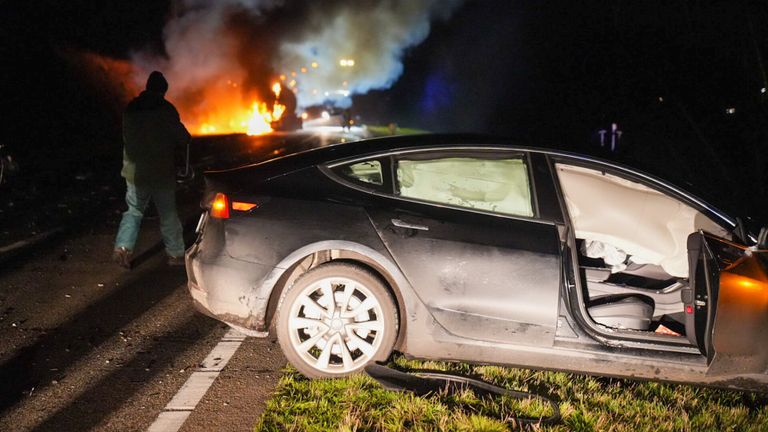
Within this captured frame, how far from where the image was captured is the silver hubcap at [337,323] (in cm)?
335

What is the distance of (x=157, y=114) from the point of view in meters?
5.30

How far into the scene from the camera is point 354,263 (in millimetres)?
3391

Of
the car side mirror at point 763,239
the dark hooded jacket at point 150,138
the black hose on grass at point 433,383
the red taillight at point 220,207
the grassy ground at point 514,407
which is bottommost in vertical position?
the grassy ground at point 514,407

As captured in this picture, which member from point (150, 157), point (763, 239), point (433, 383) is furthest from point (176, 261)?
point (763, 239)

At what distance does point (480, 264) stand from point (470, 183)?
0.78m

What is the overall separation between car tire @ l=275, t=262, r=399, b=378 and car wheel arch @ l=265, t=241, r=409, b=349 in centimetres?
6

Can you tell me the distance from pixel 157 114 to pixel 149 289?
1.63 m

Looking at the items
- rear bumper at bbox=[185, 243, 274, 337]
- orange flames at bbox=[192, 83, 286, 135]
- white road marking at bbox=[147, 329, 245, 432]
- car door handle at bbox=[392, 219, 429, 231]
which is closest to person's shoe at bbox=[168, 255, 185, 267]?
white road marking at bbox=[147, 329, 245, 432]

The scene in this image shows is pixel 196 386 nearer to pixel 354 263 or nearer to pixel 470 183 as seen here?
pixel 354 263

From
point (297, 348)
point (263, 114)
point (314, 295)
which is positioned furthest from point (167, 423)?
point (263, 114)

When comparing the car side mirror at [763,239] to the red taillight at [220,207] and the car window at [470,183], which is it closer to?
the car window at [470,183]

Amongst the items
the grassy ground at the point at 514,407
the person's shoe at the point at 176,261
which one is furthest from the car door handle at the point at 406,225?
the person's shoe at the point at 176,261

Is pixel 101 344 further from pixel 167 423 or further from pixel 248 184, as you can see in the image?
pixel 248 184

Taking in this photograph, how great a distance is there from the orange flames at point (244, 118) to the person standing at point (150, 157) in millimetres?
35146
